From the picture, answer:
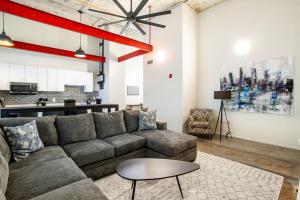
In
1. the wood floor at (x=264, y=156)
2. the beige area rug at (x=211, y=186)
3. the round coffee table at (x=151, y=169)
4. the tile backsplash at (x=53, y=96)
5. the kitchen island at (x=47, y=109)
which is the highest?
the tile backsplash at (x=53, y=96)

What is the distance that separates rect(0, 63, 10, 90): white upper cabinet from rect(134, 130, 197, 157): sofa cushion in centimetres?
464

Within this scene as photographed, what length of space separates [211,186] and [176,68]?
3524 mm

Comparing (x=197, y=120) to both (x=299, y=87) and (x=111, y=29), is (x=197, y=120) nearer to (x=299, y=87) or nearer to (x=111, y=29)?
(x=299, y=87)

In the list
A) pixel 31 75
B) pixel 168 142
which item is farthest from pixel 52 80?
pixel 168 142

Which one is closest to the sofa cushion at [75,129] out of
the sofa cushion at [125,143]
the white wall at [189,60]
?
the sofa cushion at [125,143]

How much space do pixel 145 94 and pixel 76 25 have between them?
321 cm

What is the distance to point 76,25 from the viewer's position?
11.8 ft

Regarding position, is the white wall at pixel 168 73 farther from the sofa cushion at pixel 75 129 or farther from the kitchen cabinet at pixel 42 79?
the kitchen cabinet at pixel 42 79

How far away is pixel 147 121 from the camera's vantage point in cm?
351

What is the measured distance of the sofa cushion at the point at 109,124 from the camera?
9.84ft

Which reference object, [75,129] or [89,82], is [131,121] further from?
[89,82]

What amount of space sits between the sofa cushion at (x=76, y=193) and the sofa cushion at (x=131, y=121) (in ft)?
6.73

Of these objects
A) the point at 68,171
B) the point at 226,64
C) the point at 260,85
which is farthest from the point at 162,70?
the point at 68,171

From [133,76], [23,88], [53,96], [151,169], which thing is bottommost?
[151,169]
